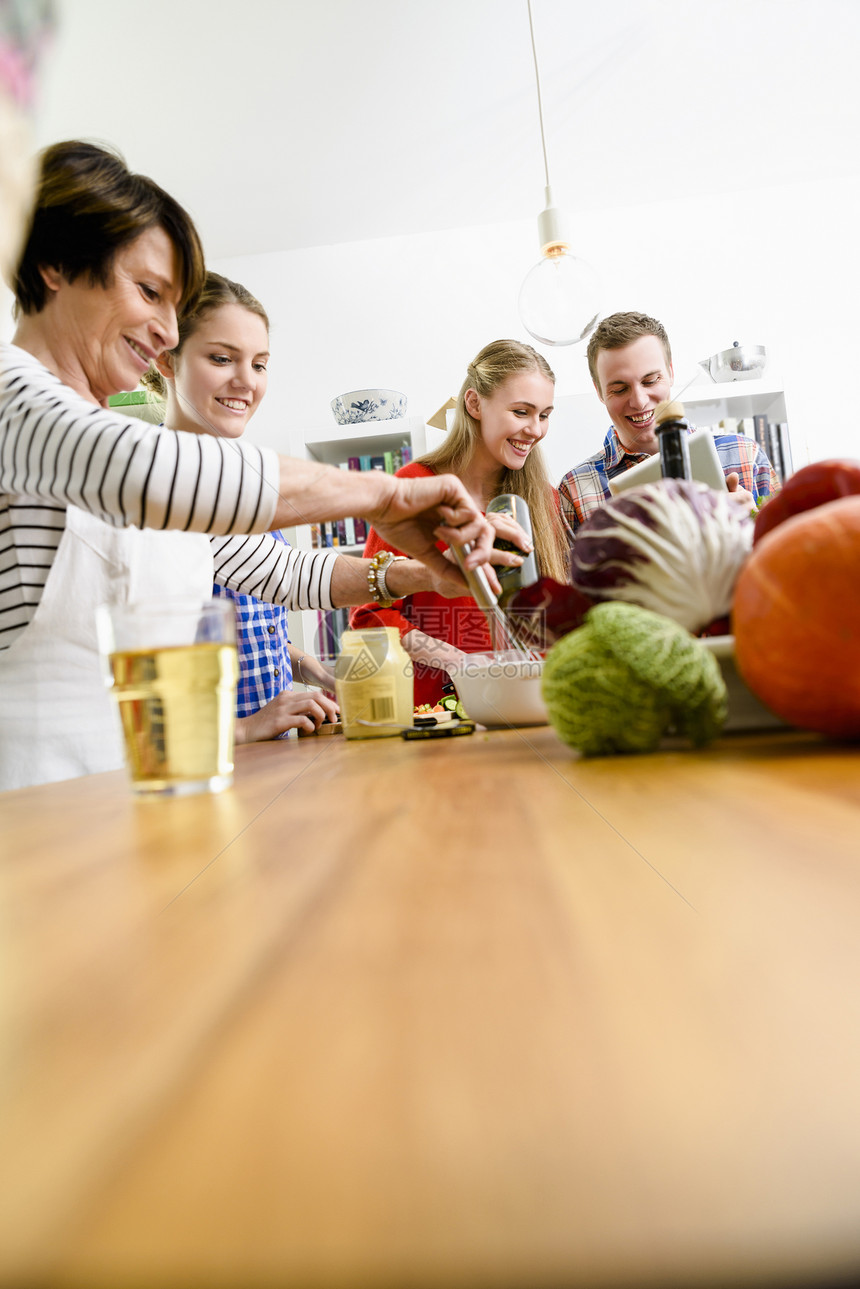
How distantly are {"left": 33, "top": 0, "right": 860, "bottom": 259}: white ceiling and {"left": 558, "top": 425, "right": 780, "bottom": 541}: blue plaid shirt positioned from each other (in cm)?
154

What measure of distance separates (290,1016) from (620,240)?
4.22m

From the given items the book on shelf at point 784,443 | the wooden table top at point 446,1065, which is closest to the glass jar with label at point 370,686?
the wooden table top at point 446,1065

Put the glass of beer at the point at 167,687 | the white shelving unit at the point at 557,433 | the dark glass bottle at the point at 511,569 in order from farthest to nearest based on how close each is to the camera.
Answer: the white shelving unit at the point at 557,433, the dark glass bottle at the point at 511,569, the glass of beer at the point at 167,687

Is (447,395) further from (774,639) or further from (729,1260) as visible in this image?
(729,1260)

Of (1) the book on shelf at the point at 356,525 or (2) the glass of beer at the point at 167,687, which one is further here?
(1) the book on shelf at the point at 356,525

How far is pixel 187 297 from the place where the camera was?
1097 mm

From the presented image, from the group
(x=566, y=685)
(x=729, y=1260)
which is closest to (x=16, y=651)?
(x=566, y=685)

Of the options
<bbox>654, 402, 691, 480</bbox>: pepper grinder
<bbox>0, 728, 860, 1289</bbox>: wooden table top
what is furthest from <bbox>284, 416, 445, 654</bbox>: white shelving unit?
<bbox>0, 728, 860, 1289</bbox>: wooden table top

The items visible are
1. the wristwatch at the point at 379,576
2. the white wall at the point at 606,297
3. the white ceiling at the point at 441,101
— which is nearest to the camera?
the wristwatch at the point at 379,576

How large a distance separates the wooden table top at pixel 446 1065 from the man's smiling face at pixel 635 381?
77.6 inches

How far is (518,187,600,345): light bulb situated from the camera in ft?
5.42

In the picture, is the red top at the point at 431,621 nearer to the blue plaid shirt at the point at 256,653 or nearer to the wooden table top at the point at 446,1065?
the blue plaid shirt at the point at 256,653

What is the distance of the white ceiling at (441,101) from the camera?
2.53 meters

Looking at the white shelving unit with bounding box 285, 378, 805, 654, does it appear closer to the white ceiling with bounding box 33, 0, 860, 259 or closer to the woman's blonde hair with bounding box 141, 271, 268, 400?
the white ceiling with bounding box 33, 0, 860, 259
